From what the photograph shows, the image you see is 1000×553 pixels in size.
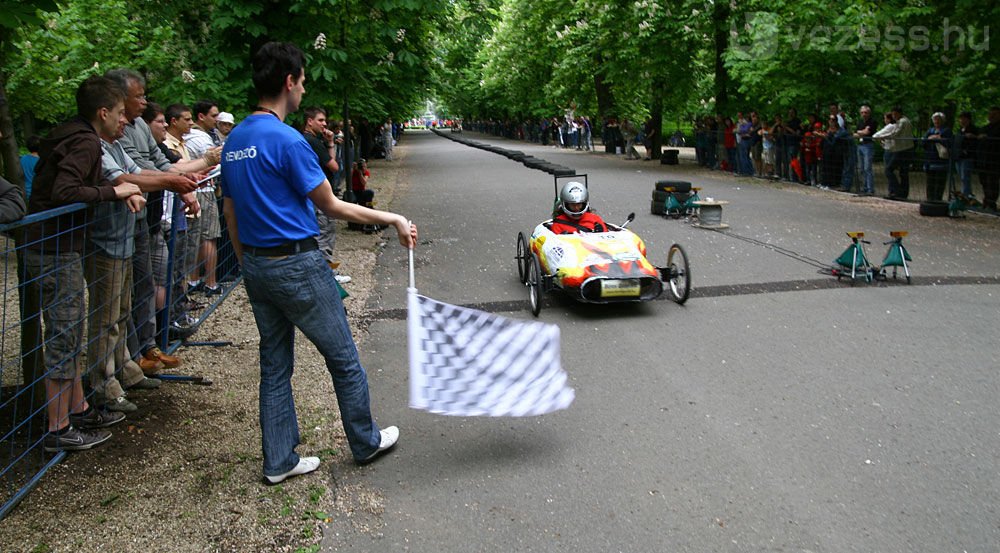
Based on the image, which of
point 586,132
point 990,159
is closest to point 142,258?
point 990,159

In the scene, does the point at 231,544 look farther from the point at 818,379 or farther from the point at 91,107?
the point at 818,379

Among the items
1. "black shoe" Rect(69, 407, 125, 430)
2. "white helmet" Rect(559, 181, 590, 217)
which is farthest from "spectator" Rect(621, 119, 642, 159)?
"black shoe" Rect(69, 407, 125, 430)

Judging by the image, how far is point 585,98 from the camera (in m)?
46.2

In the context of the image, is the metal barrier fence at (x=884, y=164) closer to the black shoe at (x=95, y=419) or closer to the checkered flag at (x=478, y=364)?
the checkered flag at (x=478, y=364)

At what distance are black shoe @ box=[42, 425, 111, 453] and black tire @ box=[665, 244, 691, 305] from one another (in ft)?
18.3

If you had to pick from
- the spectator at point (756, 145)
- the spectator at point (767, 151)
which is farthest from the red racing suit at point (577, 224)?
the spectator at point (756, 145)

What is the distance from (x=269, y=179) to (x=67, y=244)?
59.8 inches

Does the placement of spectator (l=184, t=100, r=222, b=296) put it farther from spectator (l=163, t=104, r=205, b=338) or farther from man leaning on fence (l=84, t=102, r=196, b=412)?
man leaning on fence (l=84, t=102, r=196, b=412)

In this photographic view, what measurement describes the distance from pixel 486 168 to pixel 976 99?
16.5m

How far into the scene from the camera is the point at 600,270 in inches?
322

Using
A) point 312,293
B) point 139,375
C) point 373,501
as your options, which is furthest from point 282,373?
point 139,375

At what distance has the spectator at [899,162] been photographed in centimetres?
1822

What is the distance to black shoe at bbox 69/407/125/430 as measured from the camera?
5.06 meters

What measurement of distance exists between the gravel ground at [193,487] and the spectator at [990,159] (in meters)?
13.8
